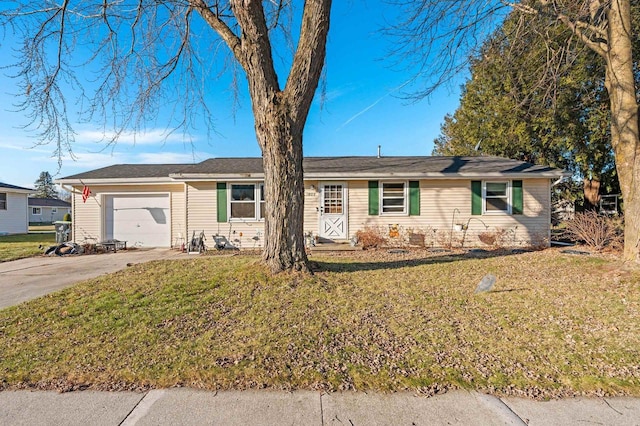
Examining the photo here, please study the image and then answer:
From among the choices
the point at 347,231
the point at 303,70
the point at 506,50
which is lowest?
the point at 347,231

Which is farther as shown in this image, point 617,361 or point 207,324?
point 207,324

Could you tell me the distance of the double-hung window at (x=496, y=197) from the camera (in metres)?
10.8

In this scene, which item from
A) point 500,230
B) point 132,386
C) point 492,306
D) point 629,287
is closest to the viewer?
point 132,386

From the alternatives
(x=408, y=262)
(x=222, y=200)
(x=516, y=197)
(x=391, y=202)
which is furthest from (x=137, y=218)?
(x=516, y=197)

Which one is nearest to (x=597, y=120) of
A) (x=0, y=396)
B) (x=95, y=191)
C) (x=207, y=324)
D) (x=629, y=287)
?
(x=629, y=287)

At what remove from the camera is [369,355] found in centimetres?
296

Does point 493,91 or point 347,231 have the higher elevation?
point 493,91

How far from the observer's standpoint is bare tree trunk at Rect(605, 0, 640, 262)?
18.7ft

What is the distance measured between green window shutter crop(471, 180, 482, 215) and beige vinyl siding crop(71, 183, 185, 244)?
1099 centimetres

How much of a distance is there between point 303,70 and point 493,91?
15781mm

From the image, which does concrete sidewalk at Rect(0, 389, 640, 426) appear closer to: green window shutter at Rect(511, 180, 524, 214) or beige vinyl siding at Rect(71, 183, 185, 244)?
green window shutter at Rect(511, 180, 524, 214)

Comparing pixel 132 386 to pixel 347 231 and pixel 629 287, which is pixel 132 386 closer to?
pixel 629 287

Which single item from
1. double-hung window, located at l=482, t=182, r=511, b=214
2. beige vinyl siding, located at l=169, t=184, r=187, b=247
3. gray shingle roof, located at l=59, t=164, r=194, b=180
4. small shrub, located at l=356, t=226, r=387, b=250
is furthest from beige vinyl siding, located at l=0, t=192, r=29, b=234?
double-hung window, located at l=482, t=182, r=511, b=214

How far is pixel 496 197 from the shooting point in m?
10.9
